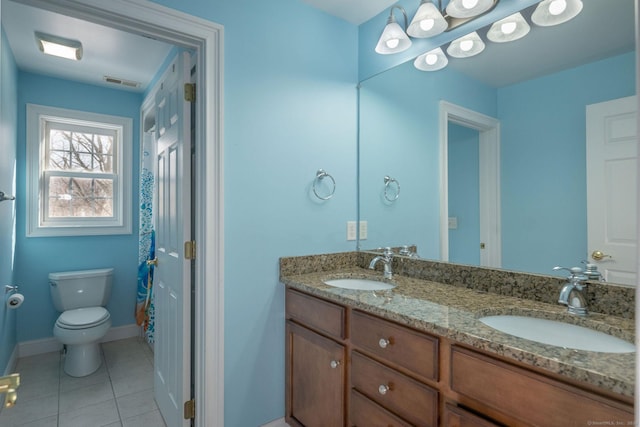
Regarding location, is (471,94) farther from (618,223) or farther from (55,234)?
(55,234)

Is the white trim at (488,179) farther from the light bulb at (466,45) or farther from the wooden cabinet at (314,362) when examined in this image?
the wooden cabinet at (314,362)

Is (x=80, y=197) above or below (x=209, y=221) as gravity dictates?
above

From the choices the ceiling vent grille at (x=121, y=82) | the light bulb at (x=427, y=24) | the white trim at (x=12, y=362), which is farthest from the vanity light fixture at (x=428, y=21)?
the white trim at (x=12, y=362)

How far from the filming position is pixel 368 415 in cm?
125

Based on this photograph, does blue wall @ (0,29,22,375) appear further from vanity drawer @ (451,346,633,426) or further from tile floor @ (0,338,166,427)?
vanity drawer @ (451,346,633,426)

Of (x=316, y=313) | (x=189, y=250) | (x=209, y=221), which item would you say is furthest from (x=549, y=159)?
(x=189, y=250)

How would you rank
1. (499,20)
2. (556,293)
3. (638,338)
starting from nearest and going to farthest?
(638,338), (556,293), (499,20)

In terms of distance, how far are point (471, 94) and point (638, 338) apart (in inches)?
55.3

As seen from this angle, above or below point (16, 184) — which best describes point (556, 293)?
below

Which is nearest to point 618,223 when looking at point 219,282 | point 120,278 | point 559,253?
point 559,253

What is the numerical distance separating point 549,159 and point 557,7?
581 millimetres

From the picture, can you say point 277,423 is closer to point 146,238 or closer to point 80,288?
point 146,238

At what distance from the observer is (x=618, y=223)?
110cm

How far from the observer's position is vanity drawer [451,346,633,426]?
697mm
